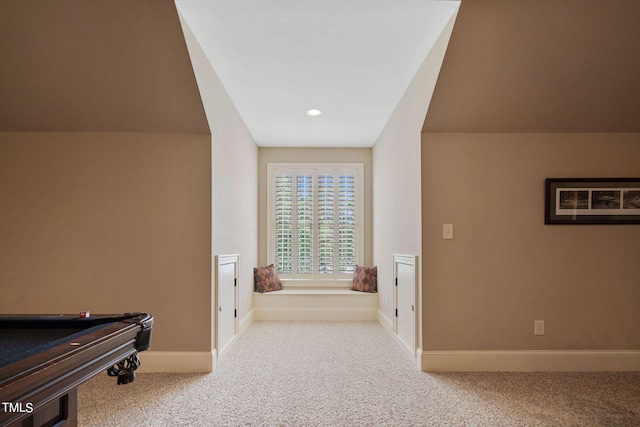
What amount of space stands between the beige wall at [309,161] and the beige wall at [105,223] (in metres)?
2.74

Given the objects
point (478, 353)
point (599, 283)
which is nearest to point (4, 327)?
point (478, 353)

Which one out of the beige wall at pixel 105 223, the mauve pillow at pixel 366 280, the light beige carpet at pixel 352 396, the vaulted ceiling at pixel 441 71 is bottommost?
the light beige carpet at pixel 352 396

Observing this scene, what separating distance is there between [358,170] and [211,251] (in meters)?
3.31

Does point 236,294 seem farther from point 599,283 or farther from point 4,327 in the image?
point 599,283

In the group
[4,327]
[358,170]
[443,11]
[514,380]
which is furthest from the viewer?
[358,170]

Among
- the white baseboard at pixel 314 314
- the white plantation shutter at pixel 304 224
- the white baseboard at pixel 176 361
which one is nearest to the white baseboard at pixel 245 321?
the white baseboard at pixel 314 314

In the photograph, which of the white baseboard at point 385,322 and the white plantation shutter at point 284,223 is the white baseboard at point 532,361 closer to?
the white baseboard at point 385,322

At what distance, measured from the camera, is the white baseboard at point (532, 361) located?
3383mm

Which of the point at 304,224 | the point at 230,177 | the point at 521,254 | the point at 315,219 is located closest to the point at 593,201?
the point at 521,254

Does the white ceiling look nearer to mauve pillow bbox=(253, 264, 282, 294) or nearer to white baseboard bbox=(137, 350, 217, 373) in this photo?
mauve pillow bbox=(253, 264, 282, 294)

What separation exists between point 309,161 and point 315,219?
0.86 metres

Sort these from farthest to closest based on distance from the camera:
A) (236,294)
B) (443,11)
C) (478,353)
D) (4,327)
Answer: (236,294)
(478,353)
(443,11)
(4,327)

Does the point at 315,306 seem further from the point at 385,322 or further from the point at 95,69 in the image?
the point at 95,69

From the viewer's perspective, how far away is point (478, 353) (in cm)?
339
